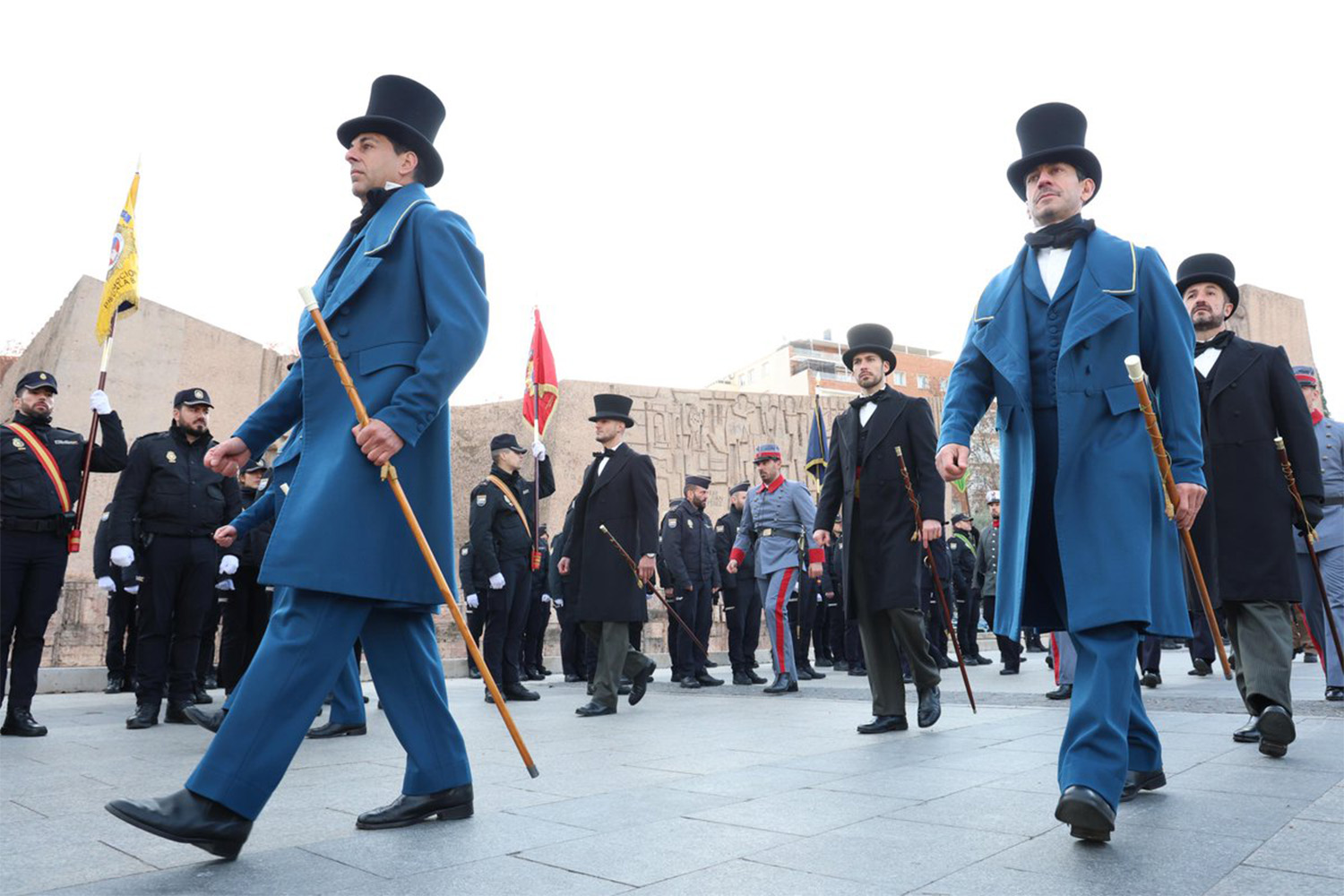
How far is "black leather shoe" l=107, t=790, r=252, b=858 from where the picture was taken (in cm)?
259

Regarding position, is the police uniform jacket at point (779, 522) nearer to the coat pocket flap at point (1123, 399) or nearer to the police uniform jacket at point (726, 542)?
the police uniform jacket at point (726, 542)

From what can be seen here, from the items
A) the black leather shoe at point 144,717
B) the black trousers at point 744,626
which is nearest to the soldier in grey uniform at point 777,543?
the black trousers at point 744,626

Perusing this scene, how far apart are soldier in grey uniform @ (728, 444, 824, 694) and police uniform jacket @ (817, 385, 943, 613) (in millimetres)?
2770

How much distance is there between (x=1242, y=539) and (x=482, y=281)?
12.5ft

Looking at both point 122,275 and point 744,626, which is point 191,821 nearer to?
point 122,275

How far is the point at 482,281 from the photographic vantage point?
344cm

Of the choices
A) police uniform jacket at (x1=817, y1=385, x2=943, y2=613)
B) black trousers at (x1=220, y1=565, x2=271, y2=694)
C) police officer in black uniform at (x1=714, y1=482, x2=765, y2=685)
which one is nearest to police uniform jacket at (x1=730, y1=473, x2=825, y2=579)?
police officer in black uniform at (x1=714, y1=482, x2=765, y2=685)

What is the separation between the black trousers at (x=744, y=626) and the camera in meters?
11.0

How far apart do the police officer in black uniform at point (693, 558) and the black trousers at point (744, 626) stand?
31 cm

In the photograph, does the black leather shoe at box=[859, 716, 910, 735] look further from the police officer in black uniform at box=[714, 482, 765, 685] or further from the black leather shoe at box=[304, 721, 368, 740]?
the police officer in black uniform at box=[714, 482, 765, 685]

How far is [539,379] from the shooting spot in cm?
1248

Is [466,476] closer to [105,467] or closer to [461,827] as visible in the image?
[105,467]

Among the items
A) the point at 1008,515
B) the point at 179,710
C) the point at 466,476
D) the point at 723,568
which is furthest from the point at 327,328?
the point at 466,476

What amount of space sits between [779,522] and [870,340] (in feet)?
10.6
